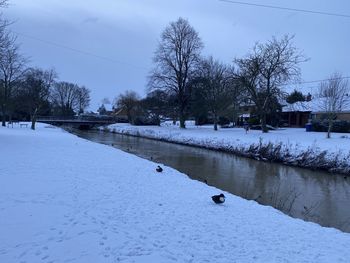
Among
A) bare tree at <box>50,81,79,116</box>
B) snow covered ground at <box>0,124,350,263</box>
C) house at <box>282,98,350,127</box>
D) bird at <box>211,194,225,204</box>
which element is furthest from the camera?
bare tree at <box>50,81,79,116</box>

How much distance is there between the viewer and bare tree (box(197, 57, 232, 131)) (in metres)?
53.9

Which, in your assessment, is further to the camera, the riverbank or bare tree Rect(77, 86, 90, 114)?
bare tree Rect(77, 86, 90, 114)

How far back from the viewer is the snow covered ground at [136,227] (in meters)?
6.75

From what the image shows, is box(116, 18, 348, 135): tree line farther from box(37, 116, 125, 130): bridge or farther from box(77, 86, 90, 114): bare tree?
box(77, 86, 90, 114): bare tree

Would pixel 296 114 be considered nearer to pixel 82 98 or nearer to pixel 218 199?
pixel 218 199

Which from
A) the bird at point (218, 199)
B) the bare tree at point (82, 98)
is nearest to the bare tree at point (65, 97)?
the bare tree at point (82, 98)

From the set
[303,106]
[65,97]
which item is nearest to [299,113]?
[303,106]

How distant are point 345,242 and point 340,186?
1224 centimetres

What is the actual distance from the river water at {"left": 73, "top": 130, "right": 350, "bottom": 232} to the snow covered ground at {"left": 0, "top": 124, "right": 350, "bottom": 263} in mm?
2781

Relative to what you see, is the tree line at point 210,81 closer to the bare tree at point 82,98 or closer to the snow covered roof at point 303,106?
the snow covered roof at point 303,106

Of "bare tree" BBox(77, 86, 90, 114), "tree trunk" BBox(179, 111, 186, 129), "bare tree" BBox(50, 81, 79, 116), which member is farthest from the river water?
"bare tree" BBox(77, 86, 90, 114)

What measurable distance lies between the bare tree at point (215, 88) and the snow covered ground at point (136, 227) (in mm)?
40371

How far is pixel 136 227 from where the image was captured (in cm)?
830

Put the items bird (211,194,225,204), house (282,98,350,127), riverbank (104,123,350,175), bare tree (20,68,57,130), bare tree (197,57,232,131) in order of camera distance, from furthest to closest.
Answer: house (282,98,350,127)
bare tree (197,57,232,131)
bare tree (20,68,57,130)
riverbank (104,123,350,175)
bird (211,194,225,204)
